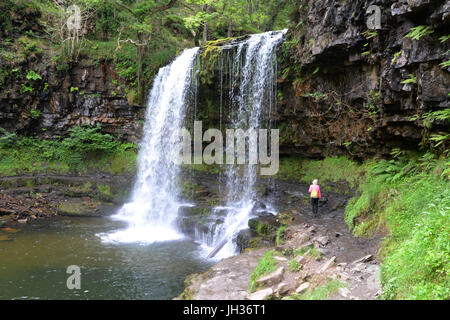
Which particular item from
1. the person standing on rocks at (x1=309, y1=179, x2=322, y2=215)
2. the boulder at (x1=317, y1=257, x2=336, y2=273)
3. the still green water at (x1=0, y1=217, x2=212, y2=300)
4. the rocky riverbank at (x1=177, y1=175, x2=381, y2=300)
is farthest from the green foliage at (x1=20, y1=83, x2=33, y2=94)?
the boulder at (x1=317, y1=257, x2=336, y2=273)

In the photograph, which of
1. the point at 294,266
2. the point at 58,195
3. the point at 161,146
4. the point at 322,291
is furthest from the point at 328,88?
the point at 58,195

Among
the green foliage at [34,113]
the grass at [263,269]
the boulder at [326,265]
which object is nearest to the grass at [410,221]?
the boulder at [326,265]

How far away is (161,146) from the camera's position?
1606cm

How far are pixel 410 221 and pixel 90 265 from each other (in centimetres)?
803

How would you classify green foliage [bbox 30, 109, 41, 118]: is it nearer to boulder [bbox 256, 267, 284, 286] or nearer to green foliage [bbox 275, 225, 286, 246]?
green foliage [bbox 275, 225, 286, 246]

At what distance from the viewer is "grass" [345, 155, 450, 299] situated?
4.03 metres

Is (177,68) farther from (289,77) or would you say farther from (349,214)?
(349,214)

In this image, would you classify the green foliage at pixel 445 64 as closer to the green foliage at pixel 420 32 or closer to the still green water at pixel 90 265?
the green foliage at pixel 420 32

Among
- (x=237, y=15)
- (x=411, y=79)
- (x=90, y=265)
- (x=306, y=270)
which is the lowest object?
(x=90, y=265)

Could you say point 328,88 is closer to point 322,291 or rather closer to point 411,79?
point 411,79

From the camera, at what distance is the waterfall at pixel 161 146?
14562 millimetres

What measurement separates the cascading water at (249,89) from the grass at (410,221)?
463 cm
